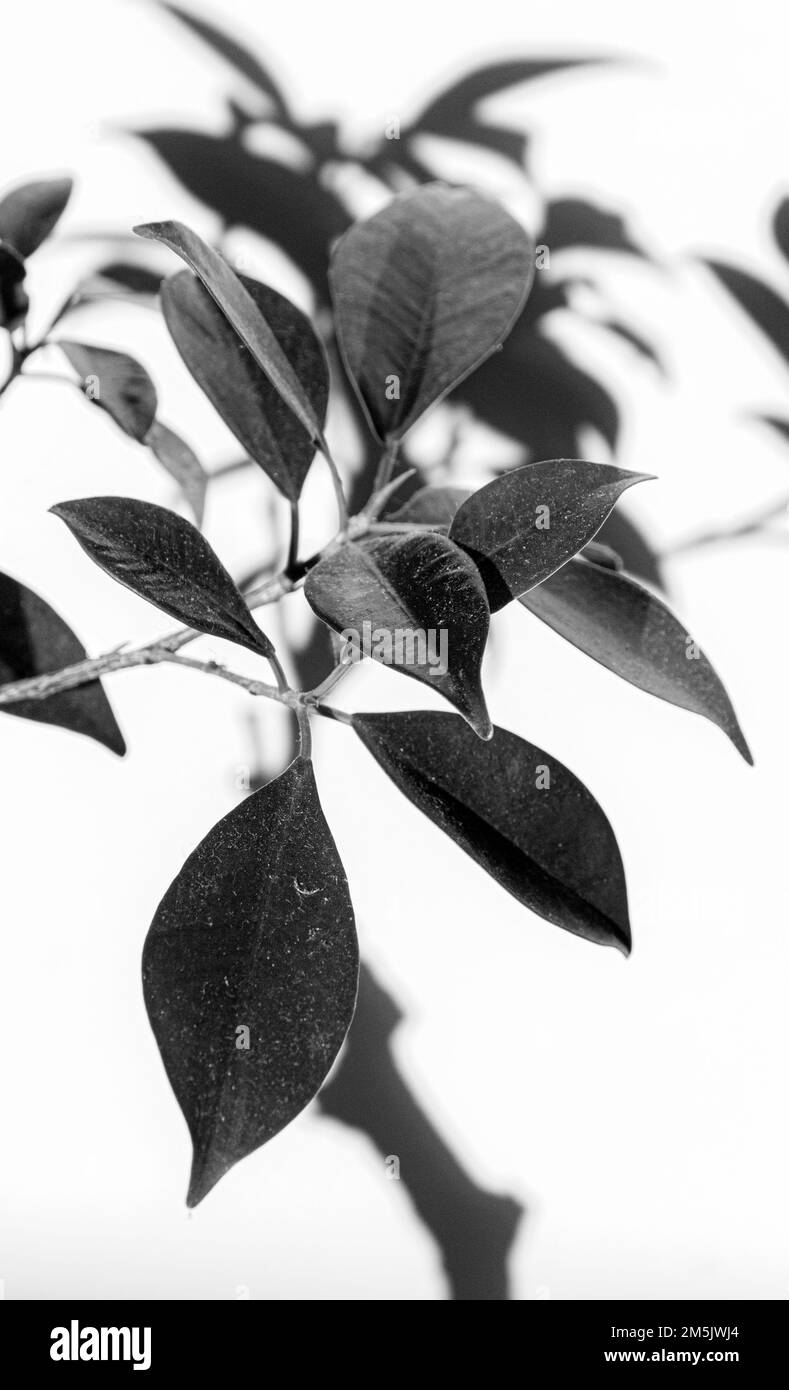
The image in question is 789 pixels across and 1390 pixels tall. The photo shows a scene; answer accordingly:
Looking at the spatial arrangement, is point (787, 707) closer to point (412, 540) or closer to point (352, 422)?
point (352, 422)

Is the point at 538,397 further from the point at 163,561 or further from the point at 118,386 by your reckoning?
the point at 163,561

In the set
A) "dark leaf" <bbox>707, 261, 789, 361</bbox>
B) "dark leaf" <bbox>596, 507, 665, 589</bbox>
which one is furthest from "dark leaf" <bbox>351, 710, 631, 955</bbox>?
"dark leaf" <bbox>707, 261, 789, 361</bbox>

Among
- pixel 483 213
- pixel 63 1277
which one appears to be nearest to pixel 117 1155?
pixel 63 1277

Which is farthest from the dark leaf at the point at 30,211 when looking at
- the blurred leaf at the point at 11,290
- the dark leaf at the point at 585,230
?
the dark leaf at the point at 585,230

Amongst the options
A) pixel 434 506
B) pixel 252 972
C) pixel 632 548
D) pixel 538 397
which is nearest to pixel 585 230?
pixel 538 397

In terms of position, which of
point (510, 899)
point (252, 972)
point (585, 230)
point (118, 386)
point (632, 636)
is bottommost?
point (510, 899)

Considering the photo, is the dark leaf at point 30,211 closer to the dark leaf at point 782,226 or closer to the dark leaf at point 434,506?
the dark leaf at point 434,506

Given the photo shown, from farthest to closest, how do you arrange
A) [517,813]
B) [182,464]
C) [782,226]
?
1. [782,226]
2. [182,464]
3. [517,813]
